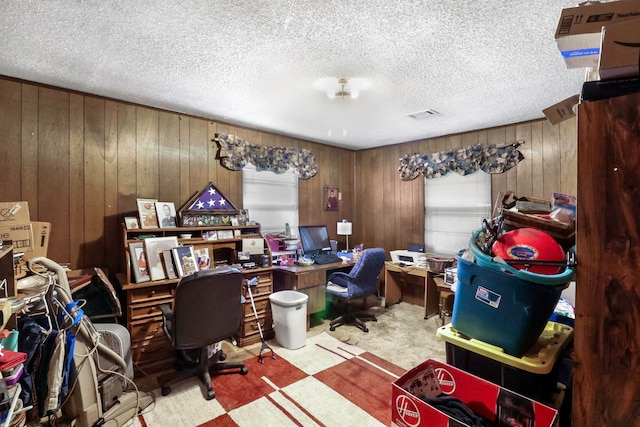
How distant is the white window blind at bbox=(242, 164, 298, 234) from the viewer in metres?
3.88

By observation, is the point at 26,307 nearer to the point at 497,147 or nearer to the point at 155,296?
the point at 155,296

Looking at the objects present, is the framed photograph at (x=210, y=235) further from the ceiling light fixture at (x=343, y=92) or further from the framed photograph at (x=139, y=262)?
the ceiling light fixture at (x=343, y=92)

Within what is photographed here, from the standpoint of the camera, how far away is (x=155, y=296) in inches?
101

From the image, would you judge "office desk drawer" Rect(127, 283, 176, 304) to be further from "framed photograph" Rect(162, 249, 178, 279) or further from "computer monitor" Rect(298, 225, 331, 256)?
"computer monitor" Rect(298, 225, 331, 256)

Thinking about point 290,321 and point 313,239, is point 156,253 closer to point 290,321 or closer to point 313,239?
point 290,321

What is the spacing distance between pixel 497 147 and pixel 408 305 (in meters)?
2.40

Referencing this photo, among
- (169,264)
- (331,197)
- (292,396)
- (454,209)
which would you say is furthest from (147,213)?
(454,209)

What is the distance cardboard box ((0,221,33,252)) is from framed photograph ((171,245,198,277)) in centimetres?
95

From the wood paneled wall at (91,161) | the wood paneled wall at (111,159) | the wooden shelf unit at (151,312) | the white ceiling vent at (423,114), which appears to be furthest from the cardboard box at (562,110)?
the wood paneled wall at (91,161)

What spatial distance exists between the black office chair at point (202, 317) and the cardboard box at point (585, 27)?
2.14 meters

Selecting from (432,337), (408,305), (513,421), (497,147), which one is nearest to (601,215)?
(513,421)

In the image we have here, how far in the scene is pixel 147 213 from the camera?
2848 millimetres

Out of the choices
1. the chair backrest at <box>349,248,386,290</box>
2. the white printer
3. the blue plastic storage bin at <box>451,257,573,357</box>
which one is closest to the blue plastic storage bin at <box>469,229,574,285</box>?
the blue plastic storage bin at <box>451,257,573,357</box>

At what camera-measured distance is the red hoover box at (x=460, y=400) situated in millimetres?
885
